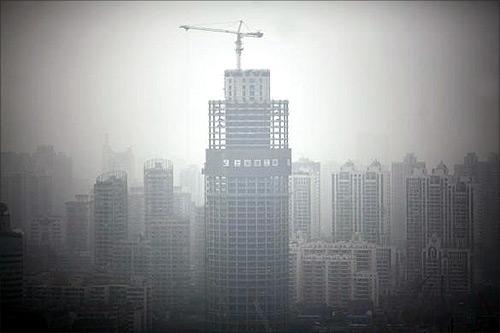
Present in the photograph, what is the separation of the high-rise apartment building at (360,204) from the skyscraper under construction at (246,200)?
106 cm

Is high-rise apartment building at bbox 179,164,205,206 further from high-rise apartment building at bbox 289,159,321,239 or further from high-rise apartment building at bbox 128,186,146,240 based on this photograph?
high-rise apartment building at bbox 289,159,321,239

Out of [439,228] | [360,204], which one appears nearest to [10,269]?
[360,204]

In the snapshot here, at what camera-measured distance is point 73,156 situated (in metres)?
6.18

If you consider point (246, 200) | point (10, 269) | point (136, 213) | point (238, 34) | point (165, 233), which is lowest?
point (10, 269)

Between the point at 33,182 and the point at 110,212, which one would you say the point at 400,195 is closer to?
the point at 110,212

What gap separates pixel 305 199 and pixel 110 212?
1.38 m

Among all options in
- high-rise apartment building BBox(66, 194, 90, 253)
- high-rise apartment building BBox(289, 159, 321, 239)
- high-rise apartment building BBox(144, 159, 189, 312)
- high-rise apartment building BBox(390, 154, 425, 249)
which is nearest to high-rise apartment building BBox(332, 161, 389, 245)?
high-rise apartment building BBox(390, 154, 425, 249)

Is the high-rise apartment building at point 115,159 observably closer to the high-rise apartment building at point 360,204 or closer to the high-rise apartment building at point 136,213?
the high-rise apartment building at point 136,213

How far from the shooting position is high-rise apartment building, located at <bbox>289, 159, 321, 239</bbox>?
6297 mm

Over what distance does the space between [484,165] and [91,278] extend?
2.82 metres

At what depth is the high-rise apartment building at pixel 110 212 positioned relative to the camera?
643cm

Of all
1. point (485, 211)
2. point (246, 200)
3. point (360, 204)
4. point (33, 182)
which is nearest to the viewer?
point (246, 200)

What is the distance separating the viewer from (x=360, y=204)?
7.05 metres

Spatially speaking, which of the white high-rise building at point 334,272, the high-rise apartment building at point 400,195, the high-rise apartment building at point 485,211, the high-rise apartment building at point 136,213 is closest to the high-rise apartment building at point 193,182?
the high-rise apartment building at point 136,213
